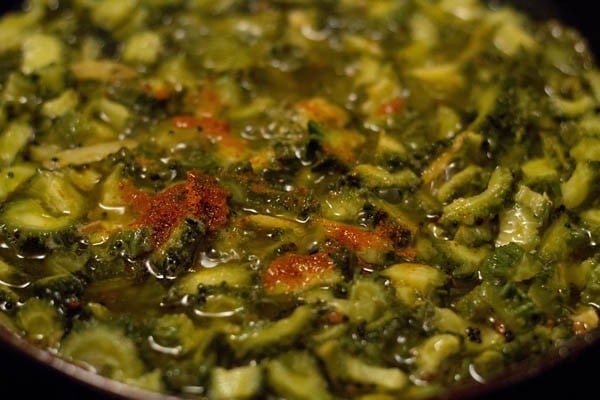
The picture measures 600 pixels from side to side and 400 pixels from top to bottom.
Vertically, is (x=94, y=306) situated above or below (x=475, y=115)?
below

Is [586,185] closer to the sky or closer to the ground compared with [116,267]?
closer to the sky

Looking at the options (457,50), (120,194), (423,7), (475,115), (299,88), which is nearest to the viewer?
(120,194)

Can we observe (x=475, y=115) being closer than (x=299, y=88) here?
Yes

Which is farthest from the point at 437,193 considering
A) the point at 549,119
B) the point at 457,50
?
the point at 457,50

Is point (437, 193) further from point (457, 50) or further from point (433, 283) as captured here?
point (457, 50)

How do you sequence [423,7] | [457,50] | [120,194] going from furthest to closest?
[423,7] → [457,50] → [120,194]

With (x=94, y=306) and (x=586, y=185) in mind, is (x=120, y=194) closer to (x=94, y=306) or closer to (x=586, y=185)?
(x=94, y=306)

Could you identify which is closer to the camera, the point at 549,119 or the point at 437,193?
the point at 437,193

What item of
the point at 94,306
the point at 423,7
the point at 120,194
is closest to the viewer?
the point at 94,306

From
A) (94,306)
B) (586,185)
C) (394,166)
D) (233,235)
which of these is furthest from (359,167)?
(94,306)
